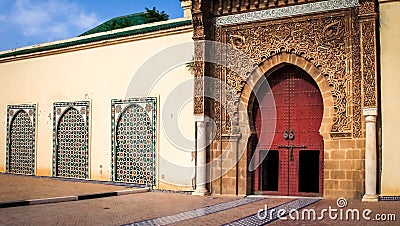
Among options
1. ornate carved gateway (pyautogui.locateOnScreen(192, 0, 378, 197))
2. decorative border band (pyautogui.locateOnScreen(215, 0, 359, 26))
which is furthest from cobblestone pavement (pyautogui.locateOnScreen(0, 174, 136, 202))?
decorative border band (pyautogui.locateOnScreen(215, 0, 359, 26))

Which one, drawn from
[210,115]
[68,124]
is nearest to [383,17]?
[210,115]

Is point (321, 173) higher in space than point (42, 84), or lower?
lower

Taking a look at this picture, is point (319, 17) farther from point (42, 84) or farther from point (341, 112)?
point (42, 84)

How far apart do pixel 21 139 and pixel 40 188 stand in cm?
294

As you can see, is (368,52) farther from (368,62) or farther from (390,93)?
(390,93)

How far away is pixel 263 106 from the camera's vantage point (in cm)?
730

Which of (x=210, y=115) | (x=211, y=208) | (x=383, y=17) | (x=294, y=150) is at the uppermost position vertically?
(x=383, y=17)

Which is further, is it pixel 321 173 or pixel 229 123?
pixel 229 123

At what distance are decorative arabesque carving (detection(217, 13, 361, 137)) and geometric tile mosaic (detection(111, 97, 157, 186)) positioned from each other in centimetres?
145

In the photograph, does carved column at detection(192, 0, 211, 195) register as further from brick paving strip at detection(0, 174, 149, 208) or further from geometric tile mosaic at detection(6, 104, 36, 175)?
geometric tile mosaic at detection(6, 104, 36, 175)

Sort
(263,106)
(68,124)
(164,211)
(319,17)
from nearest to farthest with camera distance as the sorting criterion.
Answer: (164,211)
(319,17)
(263,106)
(68,124)

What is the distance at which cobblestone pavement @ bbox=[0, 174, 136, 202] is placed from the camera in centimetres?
658

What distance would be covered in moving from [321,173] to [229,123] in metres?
1.59

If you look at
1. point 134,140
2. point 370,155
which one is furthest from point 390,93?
point 134,140
